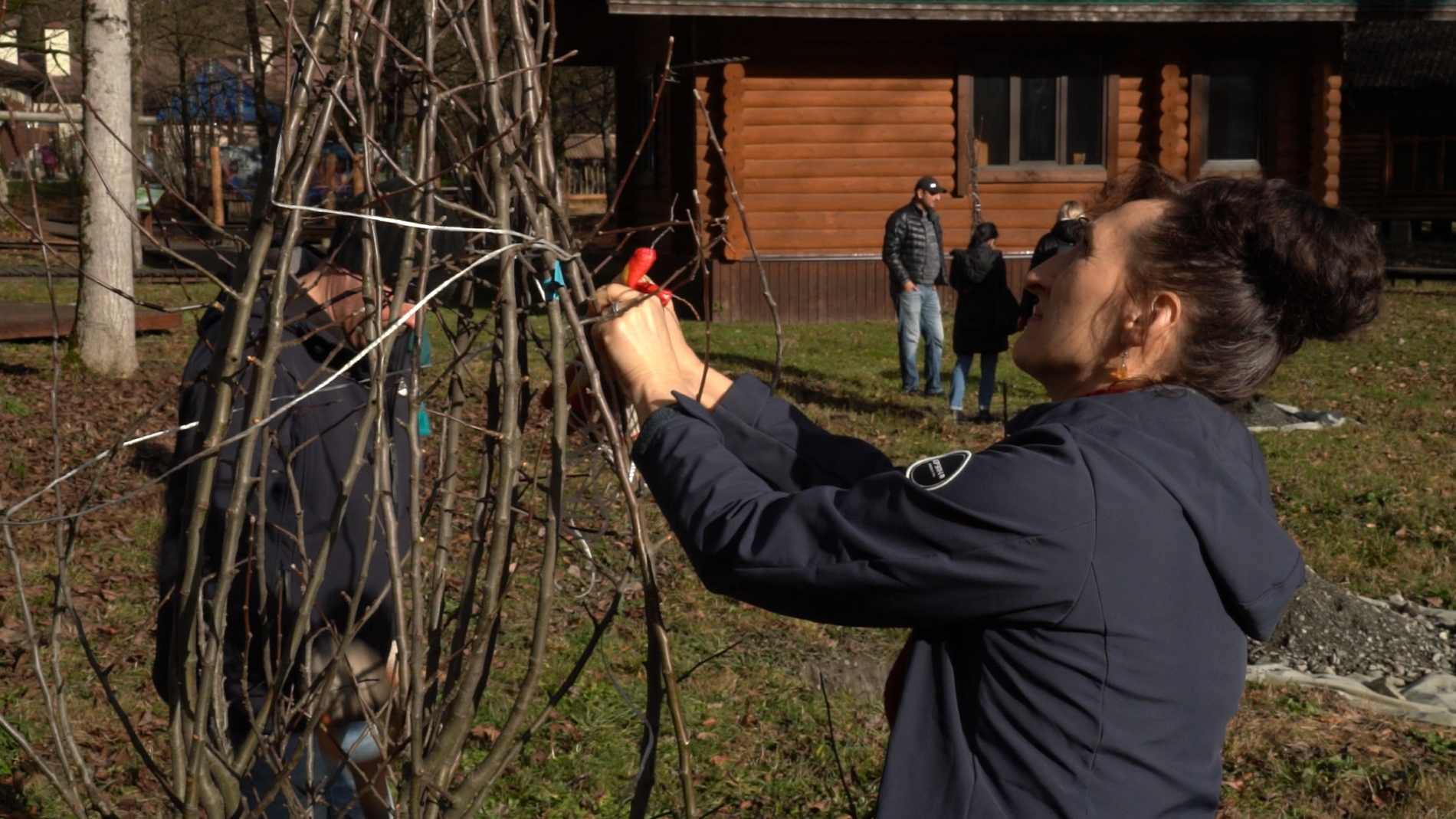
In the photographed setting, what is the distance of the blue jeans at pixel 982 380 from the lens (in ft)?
31.1

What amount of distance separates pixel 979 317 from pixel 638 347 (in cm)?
813

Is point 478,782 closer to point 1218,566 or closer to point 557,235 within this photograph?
point 557,235

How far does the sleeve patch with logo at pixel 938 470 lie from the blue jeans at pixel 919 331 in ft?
28.8

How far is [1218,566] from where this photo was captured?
1482 millimetres

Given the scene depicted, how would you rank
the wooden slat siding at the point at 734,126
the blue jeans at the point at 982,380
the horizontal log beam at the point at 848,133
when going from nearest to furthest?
the blue jeans at the point at 982,380 < the wooden slat siding at the point at 734,126 < the horizontal log beam at the point at 848,133

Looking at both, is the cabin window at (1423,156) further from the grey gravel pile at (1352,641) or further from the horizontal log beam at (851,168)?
the grey gravel pile at (1352,641)

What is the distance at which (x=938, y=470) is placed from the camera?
1.43 meters

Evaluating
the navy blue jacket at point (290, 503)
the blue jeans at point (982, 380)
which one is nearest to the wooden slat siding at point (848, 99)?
Answer: the blue jeans at point (982, 380)

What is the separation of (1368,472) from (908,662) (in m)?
7.46

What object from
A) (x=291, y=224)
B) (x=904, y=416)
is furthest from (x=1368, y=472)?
(x=291, y=224)

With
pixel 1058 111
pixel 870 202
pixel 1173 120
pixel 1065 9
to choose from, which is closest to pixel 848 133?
pixel 870 202

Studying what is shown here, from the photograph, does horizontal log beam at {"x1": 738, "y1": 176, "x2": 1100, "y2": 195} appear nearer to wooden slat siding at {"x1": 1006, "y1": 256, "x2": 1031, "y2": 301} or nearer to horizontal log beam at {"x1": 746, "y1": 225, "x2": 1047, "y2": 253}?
horizontal log beam at {"x1": 746, "y1": 225, "x2": 1047, "y2": 253}

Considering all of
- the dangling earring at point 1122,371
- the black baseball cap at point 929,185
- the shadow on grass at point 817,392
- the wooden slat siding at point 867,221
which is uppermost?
the black baseball cap at point 929,185

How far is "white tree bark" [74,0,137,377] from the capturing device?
8.82 metres
